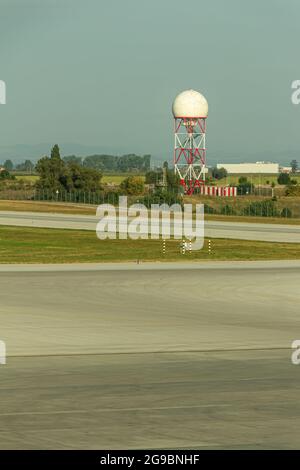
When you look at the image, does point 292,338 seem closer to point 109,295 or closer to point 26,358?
point 26,358

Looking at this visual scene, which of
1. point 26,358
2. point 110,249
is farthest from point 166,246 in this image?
point 26,358

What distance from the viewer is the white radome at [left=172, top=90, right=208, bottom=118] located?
504ft

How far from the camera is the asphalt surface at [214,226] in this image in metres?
79.2

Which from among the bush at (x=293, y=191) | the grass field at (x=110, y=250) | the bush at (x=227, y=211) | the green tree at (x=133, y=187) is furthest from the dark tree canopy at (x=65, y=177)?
the grass field at (x=110, y=250)

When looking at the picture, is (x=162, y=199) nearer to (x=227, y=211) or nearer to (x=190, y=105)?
(x=227, y=211)

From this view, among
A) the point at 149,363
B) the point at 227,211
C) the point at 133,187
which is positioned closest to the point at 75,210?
the point at 227,211

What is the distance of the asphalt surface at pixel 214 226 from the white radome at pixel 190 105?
49176 mm

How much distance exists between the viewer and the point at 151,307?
1479 inches

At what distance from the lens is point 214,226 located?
9106 cm

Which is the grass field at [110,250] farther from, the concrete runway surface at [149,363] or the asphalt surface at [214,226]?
the concrete runway surface at [149,363]

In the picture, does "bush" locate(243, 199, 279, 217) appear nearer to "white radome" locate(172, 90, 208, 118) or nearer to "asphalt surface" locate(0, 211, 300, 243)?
"asphalt surface" locate(0, 211, 300, 243)

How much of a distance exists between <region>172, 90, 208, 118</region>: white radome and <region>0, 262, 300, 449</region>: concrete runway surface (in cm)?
10712

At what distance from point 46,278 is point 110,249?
717 inches

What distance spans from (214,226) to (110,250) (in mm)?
26984
